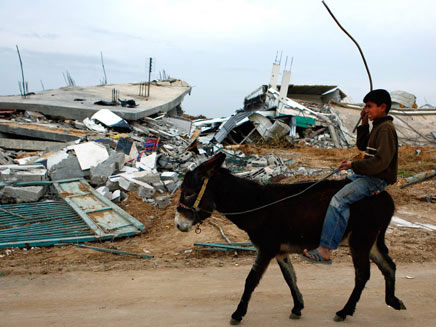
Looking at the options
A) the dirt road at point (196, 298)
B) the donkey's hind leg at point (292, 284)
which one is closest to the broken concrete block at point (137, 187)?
the dirt road at point (196, 298)

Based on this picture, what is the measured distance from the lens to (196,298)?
15.2 ft

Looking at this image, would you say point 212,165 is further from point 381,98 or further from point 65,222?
point 65,222

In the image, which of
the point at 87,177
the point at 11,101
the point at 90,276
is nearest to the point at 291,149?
the point at 87,177

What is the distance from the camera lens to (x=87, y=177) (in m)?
11.2

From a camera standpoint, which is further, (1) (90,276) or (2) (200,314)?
(1) (90,276)

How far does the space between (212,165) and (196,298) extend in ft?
6.56

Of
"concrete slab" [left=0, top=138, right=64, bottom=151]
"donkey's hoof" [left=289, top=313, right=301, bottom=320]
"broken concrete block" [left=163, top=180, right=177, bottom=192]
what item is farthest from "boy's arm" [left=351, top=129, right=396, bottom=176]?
"concrete slab" [left=0, top=138, right=64, bottom=151]

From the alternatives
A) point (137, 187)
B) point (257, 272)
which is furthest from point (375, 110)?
point (137, 187)

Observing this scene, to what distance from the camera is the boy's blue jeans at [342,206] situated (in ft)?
11.7

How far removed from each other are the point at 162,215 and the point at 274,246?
5.92m

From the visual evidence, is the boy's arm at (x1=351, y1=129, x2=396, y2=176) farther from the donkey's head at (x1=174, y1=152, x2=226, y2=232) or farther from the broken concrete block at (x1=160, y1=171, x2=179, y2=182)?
the broken concrete block at (x1=160, y1=171, x2=179, y2=182)

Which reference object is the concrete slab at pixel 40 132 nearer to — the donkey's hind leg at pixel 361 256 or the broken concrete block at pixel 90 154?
the broken concrete block at pixel 90 154

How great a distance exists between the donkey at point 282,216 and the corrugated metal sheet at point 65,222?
4098mm

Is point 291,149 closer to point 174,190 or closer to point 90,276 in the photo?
point 174,190
